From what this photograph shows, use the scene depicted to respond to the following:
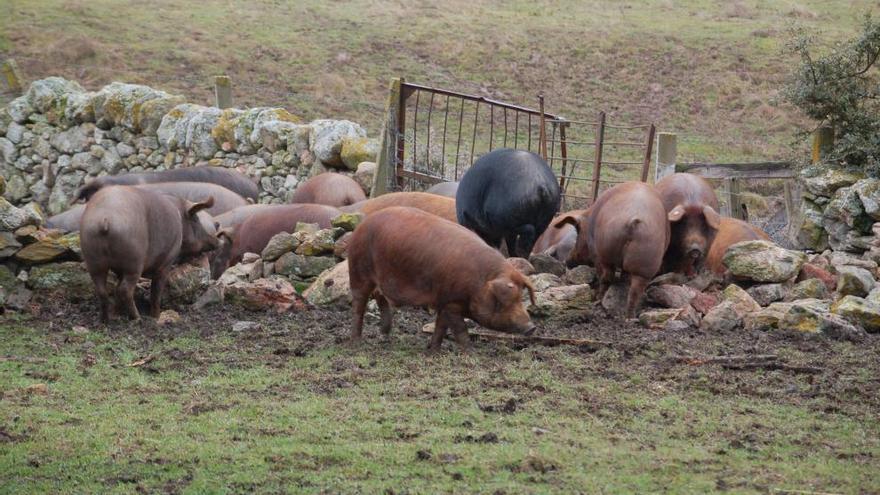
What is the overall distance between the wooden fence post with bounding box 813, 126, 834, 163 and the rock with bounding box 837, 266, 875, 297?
2997mm

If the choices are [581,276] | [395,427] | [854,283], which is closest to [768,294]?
[854,283]

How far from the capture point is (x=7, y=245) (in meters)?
10.9

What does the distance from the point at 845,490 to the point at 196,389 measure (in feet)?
13.2

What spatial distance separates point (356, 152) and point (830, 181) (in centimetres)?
632

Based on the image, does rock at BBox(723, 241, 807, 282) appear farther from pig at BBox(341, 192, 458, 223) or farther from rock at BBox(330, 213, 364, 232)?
rock at BBox(330, 213, 364, 232)

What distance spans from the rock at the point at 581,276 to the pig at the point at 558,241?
2.36ft

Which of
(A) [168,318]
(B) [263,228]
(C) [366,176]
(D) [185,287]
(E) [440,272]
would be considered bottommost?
(A) [168,318]

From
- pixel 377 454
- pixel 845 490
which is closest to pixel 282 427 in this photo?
pixel 377 454

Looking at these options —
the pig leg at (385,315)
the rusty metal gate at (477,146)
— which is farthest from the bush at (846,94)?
the pig leg at (385,315)

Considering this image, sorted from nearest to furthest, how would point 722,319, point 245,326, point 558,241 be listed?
point 722,319, point 245,326, point 558,241

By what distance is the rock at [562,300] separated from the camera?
33.6ft

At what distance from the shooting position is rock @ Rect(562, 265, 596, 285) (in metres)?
11.2

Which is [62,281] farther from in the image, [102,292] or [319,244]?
[319,244]

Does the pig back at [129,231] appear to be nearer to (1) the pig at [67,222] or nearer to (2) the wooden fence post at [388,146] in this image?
(1) the pig at [67,222]
